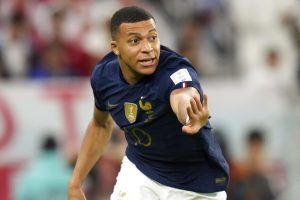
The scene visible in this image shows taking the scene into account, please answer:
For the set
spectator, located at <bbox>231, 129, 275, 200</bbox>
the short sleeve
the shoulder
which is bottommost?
spectator, located at <bbox>231, 129, 275, 200</bbox>

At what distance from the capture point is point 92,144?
21.6 feet

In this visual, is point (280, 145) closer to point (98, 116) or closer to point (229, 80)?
point (229, 80)

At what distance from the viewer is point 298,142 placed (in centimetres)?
1155

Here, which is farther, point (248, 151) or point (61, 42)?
point (61, 42)

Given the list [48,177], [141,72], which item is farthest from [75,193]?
[48,177]

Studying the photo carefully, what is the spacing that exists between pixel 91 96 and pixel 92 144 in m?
4.66

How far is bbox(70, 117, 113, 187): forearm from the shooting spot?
257 inches

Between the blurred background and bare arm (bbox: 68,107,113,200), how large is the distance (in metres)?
3.22

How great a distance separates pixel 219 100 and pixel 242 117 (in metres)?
0.34

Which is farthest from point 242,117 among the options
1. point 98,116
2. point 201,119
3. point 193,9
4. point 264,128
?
point 201,119

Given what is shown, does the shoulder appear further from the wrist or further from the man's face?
the wrist

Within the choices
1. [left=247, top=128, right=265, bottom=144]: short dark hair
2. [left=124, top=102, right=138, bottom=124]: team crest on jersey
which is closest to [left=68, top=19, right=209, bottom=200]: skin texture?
[left=124, top=102, right=138, bottom=124]: team crest on jersey

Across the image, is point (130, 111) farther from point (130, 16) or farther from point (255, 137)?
point (255, 137)

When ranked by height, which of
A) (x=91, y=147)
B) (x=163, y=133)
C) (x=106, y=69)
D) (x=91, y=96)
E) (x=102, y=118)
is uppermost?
(x=106, y=69)
